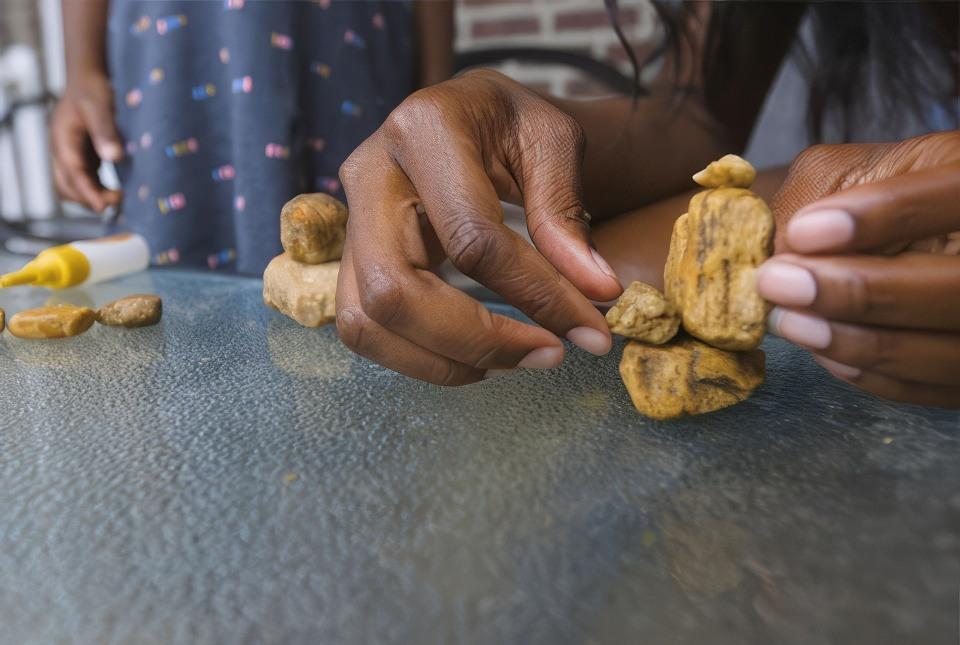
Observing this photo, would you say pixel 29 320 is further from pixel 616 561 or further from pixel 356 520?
pixel 616 561

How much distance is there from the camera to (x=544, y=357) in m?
0.44

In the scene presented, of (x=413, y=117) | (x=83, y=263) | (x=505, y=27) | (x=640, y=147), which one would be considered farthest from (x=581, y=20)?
(x=413, y=117)

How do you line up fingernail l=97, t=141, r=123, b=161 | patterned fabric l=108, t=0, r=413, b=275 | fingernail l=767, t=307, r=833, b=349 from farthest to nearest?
1. fingernail l=97, t=141, r=123, b=161
2. patterned fabric l=108, t=0, r=413, b=275
3. fingernail l=767, t=307, r=833, b=349

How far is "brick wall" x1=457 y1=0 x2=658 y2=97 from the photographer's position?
2025 millimetres

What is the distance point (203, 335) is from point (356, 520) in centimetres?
38

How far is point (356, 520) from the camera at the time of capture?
0.34m

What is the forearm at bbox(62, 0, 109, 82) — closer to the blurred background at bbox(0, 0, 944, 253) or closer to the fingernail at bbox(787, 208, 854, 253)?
the blurred background at bbox(0, 0, 944, 253)

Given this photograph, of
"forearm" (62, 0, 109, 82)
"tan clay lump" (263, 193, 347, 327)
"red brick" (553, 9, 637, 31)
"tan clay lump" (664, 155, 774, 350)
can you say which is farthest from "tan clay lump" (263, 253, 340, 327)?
"red brick" (553, 9, 637, 31)

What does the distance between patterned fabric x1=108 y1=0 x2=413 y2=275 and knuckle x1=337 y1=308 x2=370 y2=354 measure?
56cm

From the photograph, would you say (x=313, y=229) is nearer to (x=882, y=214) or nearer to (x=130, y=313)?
(x=130, y=313)

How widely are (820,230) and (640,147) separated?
1.74 ft

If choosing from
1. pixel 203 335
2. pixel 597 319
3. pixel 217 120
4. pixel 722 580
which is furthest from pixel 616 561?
pixel 217 120

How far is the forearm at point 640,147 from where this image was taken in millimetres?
788

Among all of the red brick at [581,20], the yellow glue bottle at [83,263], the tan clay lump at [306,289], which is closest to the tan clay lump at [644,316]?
the tan clay lump at [306,289]
